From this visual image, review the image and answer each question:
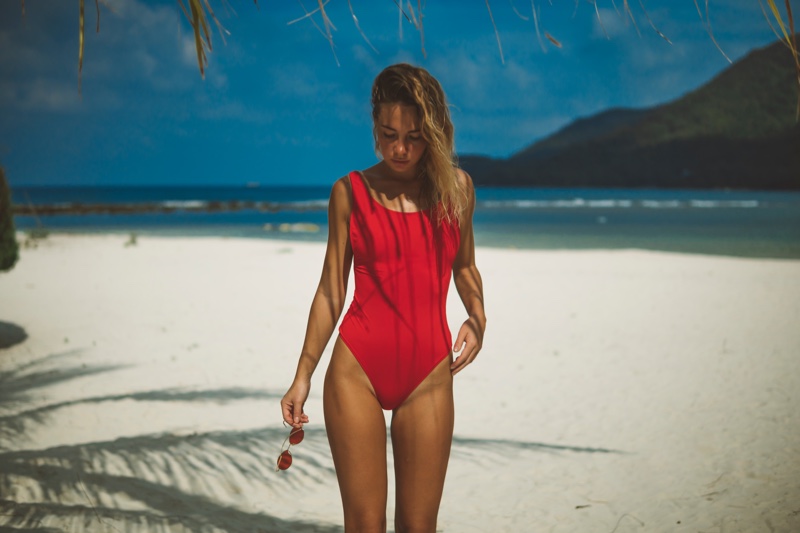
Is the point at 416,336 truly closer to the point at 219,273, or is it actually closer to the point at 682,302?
the point at 682,302

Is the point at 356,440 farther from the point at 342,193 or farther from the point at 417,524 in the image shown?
the point at 342,193

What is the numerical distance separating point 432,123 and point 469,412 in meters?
4.68

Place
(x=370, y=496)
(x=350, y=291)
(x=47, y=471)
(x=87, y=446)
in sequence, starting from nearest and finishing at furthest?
(x=370, y=496)
(x=47, y=471)
(x=87, y=446)
(x=350, y=291)

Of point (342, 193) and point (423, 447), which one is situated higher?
point (342, 193)

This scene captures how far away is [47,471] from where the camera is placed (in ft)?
14.4

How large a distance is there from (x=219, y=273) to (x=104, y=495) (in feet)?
34.2

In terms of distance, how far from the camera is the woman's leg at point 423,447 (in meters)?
1.92

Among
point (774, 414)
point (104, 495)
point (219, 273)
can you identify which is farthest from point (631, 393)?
point (219, 273)

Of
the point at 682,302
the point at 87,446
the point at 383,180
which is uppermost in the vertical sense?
the point at 383,180

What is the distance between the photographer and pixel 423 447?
1908 millimetres

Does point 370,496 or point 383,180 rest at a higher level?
point 383,180

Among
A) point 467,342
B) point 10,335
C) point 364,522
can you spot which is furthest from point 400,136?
point 10,335

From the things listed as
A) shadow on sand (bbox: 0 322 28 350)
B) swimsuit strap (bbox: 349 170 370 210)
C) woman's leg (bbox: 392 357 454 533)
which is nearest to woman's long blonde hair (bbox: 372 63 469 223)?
swimsuit strap (bbox: 349 170 370 210)

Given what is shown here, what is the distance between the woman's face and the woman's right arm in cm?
16
